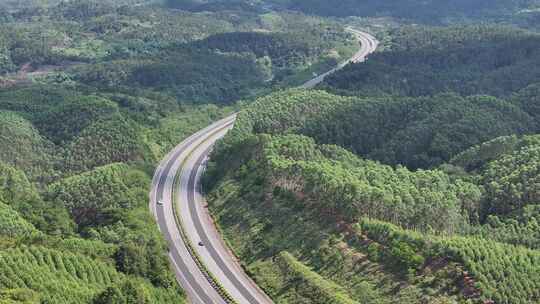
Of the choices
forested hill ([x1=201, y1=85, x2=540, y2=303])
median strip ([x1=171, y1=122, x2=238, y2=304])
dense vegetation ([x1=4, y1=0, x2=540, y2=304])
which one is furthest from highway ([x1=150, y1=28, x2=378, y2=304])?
forested hill ([x1=201, y1=85, x2=540, y2=303])

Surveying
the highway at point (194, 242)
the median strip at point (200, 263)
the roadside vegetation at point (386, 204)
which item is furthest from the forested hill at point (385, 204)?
the median strip at point (200, 263)

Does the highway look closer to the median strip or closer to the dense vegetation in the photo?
the median strip

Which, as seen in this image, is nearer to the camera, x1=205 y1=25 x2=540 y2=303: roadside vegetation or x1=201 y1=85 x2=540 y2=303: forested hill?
x1=205 y1=25 x2=540 y2=303: roadside vegetation

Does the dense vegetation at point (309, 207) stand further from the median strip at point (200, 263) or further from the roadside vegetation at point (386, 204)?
the median strip at point (200, 263)

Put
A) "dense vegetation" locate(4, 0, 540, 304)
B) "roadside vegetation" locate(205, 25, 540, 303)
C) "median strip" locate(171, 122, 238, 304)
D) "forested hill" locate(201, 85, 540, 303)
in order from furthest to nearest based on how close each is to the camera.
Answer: "median strip" locate(171, 122, 238, 304) → "forested hill" locate(201, 85, 540, 303) → "roadside vegetation" locate(205, 25, 540, 303) → "dense vegetation" locate(4, 0, 540, 304)

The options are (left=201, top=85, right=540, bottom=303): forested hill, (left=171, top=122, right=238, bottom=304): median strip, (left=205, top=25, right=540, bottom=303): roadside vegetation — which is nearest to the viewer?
(left=205, top=25, right=540, bottom=303): roadside vegetation

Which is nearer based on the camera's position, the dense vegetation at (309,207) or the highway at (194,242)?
the dense vegetation at (309,207)

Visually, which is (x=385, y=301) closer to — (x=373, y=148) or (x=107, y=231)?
(x=107, y=231)

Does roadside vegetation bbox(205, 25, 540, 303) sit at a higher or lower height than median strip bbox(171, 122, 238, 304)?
higher
